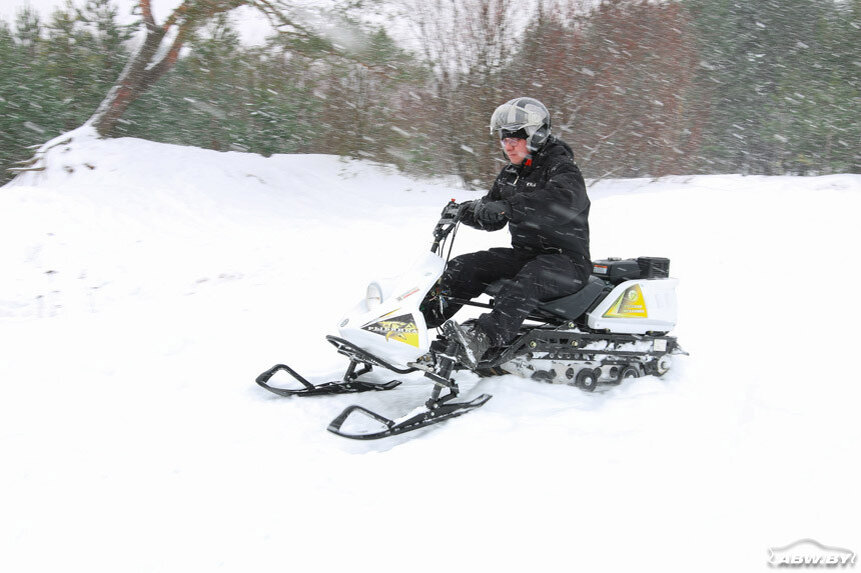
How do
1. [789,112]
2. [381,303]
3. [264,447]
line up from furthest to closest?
[789,112]
[381,303]
[264,447]

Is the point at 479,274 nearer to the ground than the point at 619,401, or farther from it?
farther from it

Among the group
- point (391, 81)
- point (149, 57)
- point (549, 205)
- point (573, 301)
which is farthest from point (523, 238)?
point (149, 57)

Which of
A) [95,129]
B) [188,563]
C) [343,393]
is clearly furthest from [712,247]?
[95,129]

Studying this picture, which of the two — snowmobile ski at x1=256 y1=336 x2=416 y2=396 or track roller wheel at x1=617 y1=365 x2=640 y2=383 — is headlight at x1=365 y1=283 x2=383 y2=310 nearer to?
snowmobile ski at x1=256 y1=336 x2=416 y2=396

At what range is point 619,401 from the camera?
3.65 m

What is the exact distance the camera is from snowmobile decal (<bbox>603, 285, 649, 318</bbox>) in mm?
4012

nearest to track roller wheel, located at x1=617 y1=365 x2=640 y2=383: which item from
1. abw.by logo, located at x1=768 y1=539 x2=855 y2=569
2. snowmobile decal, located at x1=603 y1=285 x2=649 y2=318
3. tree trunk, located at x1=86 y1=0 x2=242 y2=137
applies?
snowmobile decal, located at x1=603 y1=285 x2=649 y2=318

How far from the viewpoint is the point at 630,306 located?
159 inches

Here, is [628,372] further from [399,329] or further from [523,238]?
[399,329]

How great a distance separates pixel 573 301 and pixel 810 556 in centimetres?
191

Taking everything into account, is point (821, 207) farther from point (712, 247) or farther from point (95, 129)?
point (95, 129)

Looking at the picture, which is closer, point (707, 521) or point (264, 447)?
point (707, 521)

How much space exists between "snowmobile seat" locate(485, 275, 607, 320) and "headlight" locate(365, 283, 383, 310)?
77cm

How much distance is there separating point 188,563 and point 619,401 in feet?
7.93
